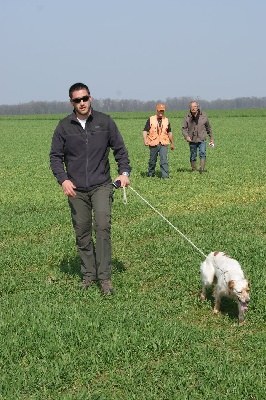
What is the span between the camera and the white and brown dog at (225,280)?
584 centimetres

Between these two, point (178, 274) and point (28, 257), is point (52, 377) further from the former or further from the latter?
point (28, 257)

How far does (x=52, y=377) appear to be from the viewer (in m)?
4.75

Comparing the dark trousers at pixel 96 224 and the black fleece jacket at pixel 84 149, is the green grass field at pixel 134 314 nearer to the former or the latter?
the dark trousers at pixel 96 224

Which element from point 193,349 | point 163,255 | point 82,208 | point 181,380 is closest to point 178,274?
point 163,255

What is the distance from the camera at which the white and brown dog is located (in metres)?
5.84

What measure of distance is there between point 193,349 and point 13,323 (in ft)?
6.29

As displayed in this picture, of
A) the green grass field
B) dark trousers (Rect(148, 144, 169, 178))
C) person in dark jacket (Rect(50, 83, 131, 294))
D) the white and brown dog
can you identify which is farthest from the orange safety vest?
the white and brown dog

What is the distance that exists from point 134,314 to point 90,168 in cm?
197

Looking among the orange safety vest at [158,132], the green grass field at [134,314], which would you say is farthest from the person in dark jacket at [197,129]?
the green grass field at [134,314]

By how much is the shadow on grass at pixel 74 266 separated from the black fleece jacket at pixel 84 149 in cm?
157

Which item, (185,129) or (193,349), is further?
(185,129)

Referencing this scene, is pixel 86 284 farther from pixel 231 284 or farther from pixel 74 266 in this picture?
pixel 231 284

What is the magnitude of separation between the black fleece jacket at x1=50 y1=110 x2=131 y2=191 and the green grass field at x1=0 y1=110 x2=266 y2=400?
1.48 m

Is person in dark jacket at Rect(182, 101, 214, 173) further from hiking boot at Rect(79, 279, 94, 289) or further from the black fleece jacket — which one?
hiking boot at Rect(79, 279, 94, 289)
